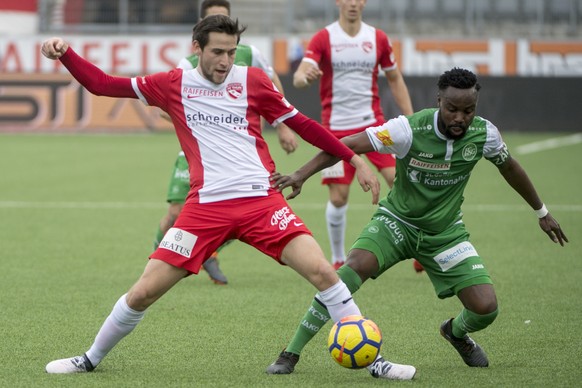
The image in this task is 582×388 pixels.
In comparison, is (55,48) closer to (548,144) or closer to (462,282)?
(462,282)

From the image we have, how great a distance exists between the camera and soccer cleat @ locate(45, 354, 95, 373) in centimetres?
592

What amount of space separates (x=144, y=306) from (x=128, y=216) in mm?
7825

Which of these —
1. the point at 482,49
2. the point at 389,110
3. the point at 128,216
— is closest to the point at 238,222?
the point at 128,216

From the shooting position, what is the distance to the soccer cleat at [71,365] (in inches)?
233

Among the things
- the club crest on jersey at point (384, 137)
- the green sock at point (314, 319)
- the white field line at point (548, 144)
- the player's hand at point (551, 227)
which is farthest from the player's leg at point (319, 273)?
the white field line at point (548, 144)

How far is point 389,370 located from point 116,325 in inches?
58.6

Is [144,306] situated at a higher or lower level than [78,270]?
higher

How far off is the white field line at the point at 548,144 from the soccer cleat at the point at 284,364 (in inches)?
664

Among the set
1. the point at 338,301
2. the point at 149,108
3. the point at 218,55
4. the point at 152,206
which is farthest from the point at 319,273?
the point at 149,108

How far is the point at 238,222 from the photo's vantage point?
5.76 m

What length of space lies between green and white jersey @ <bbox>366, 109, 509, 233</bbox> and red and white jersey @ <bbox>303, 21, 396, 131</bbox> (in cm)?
365

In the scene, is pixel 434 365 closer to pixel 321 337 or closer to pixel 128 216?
pixel 321 337

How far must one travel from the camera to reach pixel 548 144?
24.4 meters

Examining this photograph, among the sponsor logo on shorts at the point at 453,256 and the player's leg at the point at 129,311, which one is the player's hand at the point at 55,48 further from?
the sponsor logo on shorts at the point at 453,256
